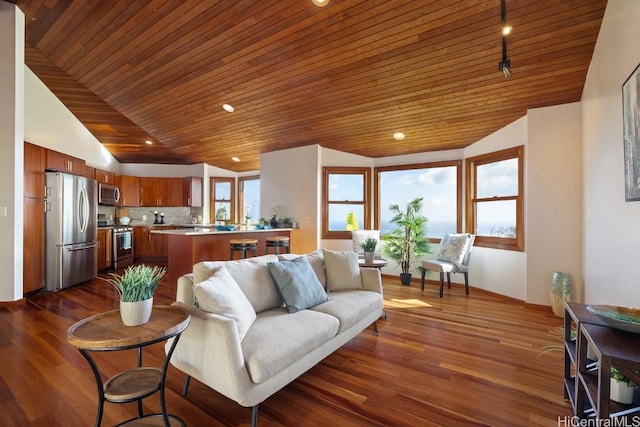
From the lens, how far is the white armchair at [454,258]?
4.55 m

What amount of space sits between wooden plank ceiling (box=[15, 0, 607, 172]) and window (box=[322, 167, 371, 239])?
575 millimetres

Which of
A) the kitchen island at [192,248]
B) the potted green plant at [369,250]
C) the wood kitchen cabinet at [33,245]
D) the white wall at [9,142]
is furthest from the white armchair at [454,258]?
the wood kitchen cabinet at [33,245]

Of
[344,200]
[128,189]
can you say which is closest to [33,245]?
[128,189]

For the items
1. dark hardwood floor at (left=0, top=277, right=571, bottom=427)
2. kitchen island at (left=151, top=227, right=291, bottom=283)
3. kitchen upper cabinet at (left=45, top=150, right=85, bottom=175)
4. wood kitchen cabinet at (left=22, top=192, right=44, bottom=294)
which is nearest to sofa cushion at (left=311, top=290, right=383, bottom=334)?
dark hardwood floor at (left=0, top=277, right=571, bottom=427)

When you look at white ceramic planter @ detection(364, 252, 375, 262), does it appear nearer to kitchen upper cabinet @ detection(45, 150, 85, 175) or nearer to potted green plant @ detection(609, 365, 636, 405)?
potted green plant @ detection(609, 365, 636, 405)

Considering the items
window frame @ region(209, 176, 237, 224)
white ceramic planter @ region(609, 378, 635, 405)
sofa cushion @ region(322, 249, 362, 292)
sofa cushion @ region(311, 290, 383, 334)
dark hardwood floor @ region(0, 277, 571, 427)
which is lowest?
dark hardwood floor @ region(0, 277, 571, 427)

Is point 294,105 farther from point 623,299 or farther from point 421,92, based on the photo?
point 623,299

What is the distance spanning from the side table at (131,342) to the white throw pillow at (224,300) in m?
0.13

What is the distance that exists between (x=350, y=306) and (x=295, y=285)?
0.54 meters

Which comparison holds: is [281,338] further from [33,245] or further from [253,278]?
[33,245]

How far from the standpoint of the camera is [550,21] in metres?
2.71

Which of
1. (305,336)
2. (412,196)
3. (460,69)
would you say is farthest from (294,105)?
(305,336)

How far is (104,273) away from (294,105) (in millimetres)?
5216

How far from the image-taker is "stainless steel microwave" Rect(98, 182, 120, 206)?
6.46 metres
